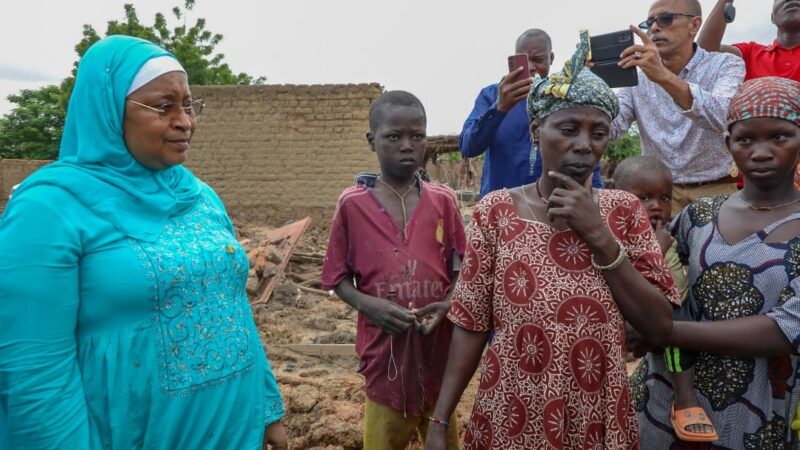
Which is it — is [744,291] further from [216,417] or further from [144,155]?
[144,155]

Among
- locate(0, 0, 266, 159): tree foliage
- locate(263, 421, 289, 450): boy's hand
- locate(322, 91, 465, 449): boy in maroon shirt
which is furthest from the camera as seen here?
locate(0, 0, 266, 159): tree foliage

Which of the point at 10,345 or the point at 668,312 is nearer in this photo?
the point at 10,345

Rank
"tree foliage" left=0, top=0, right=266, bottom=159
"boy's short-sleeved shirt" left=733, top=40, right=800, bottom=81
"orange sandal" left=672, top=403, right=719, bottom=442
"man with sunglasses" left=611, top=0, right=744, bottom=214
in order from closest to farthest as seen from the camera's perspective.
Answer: "orange sandal" left=672, top=403, right=719, bottom=442 < "man with sunglasses" left=611, top=0, right=744, bottom=214 < "boy's short-sleeved shirt" left=733, top=40, right=800, bottom=81 < "tree foliage" left=0, top=0, right=266, bottom=159

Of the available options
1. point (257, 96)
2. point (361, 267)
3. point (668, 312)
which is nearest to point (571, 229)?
point (668, 312)

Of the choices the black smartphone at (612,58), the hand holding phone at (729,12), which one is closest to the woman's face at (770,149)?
the black smartphone at (612,58)

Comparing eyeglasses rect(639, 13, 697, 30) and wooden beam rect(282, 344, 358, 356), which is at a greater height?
eyeglasses rect(639, 13, 697, 30)

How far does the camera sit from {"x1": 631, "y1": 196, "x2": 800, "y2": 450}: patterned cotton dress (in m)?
1.75

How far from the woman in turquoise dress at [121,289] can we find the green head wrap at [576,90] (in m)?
1.08

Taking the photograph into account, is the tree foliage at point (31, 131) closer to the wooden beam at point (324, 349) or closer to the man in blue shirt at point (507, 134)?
the wooden beam at point (324, 349)

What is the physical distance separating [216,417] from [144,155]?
814 millimetres

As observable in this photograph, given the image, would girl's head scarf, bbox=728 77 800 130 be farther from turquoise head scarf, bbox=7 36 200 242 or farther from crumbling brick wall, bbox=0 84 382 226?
crumbling brick wall, bbox=0 84 382 226

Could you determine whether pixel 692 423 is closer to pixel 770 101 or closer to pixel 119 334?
pixel 770 101

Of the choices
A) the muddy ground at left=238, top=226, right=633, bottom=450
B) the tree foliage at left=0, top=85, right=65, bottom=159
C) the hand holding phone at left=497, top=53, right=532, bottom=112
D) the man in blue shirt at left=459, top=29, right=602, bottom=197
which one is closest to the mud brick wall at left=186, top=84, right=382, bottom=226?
the muddy ground at left=238, top=226, right=633, bottom=450

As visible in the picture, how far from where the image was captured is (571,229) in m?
1.67
